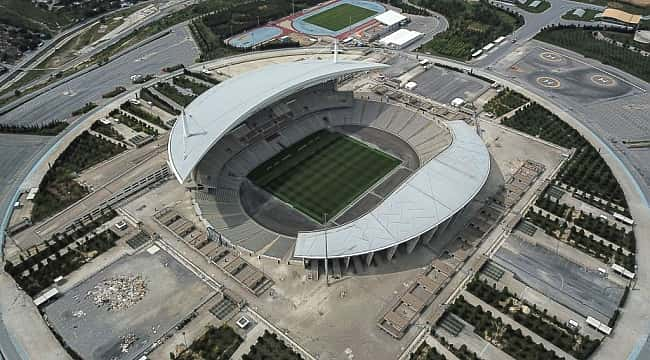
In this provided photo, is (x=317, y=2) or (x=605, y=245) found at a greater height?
(x=317, y=2)

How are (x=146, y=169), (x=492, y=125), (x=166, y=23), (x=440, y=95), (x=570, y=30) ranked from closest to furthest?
1. (x=146, y=169)
2. (x=492, y=125)
3. (x=440, y=95)
4. (x=570, y=30)
5. (x=166, y=23)

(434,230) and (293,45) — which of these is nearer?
(434,230)

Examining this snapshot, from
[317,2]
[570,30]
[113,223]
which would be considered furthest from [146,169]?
[570,30]

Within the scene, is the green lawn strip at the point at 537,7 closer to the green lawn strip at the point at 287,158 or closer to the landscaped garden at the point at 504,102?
the landscaped garden at the point at 504,102

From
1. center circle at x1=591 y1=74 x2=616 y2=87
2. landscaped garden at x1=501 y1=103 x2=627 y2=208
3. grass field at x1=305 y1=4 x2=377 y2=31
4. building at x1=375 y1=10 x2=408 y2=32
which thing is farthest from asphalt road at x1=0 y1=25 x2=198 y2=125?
center circle at x1=591 y1=74 x2=616 y2=87

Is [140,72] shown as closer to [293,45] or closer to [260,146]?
[293,45]

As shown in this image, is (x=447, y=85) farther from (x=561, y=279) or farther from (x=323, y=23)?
(x=561, y=279)

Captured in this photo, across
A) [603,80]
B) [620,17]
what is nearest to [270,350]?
[603,80]
